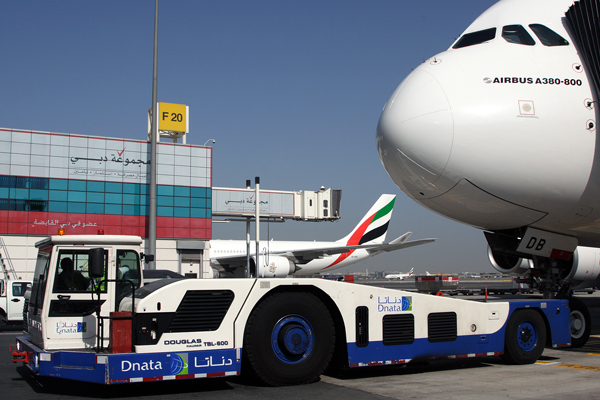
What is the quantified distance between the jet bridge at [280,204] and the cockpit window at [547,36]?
3062 centimetres

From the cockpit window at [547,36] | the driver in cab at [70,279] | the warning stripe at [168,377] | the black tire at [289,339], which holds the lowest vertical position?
the warning stripe at [168,377]

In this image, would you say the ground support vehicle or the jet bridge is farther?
the jet bridge

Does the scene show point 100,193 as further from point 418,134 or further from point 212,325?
point 418,134

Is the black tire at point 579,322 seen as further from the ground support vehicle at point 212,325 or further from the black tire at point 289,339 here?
the black tire at point 289,339

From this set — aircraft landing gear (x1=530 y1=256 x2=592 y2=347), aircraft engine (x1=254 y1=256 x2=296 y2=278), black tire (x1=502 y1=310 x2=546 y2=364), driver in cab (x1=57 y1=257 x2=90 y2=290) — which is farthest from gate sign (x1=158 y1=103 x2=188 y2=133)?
black tire (x1=502 y1=310 x2=546 y2=364)

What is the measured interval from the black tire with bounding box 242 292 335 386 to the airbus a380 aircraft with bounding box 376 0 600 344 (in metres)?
2.32

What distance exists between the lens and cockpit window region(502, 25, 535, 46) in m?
7.86

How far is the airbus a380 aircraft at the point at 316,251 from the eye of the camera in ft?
97.7

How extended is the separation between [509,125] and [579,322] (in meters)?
4.39

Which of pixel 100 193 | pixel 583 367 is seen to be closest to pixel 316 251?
pixel 100 193

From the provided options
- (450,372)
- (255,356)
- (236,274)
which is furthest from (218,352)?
(236,274)

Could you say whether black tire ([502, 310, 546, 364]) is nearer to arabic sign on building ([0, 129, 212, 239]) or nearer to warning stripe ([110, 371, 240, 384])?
warning stripe ([110, 371, 240, 384])

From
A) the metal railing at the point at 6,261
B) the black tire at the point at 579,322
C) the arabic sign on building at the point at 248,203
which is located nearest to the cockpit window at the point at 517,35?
the black tire at the point at 579,322

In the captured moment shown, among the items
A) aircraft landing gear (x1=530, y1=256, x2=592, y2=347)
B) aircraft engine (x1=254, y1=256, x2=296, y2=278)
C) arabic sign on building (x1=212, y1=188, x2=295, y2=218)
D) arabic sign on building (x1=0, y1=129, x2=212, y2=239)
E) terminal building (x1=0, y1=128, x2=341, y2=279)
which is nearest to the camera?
aircraft landing gear (x1=530, y1=256, x2=592, y2=347)
